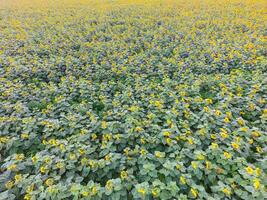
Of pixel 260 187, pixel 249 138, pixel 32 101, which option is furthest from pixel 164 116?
pixel 32 101

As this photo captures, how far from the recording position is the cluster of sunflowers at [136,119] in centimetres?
226

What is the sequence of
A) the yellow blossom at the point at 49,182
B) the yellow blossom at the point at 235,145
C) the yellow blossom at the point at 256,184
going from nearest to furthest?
the yellow blossom at the point at 256,184 → the yellow blossom at the point at 49,182 → the yellow blossom at the point at 235,145

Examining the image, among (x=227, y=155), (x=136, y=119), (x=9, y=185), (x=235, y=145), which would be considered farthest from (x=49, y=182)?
(x=235, y=145)

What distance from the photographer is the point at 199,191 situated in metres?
2.10

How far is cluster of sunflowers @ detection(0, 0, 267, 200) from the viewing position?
2256 millimetres

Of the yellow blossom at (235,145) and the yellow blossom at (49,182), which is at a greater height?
the yellow blossom at (49,182)

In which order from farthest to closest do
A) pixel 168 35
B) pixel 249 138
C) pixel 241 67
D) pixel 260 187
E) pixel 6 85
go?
pixel 168 35 < pixel 241 67 < pixel 6 85 < pixel 249 138 < pixel 260 187

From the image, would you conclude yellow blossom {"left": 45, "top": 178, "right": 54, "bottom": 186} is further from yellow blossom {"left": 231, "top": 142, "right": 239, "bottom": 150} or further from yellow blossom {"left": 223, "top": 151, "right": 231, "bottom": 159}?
yellow blossom {"left": 231, "top": 142, "right": 239, "bottom": 150}

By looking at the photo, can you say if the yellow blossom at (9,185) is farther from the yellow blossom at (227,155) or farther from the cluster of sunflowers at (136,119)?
the yellow blossom at (227,155)

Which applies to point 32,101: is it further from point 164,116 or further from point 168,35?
point 168,35

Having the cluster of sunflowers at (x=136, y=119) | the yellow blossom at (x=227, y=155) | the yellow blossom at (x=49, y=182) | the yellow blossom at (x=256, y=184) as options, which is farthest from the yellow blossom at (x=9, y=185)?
the yellow blossom at (x=256, y=184)

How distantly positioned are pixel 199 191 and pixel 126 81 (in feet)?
9.94

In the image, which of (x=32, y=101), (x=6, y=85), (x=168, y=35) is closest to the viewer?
(x=32, y=101)

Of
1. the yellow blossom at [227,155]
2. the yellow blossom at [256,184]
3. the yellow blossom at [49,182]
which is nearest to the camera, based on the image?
the yellow blossom at [256,184]
